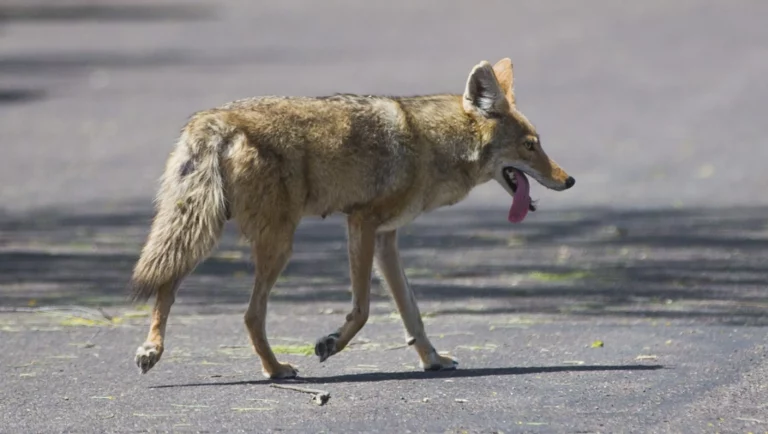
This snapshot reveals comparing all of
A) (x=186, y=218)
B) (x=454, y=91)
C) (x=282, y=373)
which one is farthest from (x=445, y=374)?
(x=454, y=91)

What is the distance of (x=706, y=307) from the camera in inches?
396

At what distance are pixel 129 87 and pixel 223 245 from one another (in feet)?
32.6

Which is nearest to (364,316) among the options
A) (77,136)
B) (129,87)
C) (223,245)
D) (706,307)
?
(706,307)

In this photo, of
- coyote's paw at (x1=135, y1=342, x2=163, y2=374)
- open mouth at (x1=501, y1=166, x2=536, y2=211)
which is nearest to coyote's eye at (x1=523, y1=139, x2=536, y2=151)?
open mouth at (x1=501, y1=166, x2=536, y2=211)

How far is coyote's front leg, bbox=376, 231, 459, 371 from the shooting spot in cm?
848

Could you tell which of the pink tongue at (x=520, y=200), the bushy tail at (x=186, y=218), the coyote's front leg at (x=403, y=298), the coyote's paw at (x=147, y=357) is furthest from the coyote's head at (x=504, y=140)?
the coyote's paw at (x=147, y=357)

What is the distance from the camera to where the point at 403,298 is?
8664 millimetres

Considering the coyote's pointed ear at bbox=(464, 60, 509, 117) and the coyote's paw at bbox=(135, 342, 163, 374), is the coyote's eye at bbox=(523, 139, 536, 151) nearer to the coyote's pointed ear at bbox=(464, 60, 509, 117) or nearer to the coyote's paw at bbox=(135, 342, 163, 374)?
the coyote's pointed ear at bbox=(464, 60, 509, 117)

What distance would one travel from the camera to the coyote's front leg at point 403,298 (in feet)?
27.8

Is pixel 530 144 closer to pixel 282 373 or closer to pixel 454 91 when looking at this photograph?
pixel 282 373

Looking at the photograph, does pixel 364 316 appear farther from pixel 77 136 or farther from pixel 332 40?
pixel 332 40

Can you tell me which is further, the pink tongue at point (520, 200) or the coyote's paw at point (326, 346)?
the pink tongue at point (520, 200)

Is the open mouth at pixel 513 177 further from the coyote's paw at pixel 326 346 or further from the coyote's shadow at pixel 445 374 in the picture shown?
the coyote's paw at pixel 326 346

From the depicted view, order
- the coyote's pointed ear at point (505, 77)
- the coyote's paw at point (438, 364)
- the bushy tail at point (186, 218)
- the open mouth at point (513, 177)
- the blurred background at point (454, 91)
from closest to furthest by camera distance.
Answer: the bushy tail at point (186, 218) → the coyote's paw at point (438, 364) → the open mouth at point (513, 177) → the coyote's pointed ear at point (505, 77) → the blurred background at point (454, 91)
